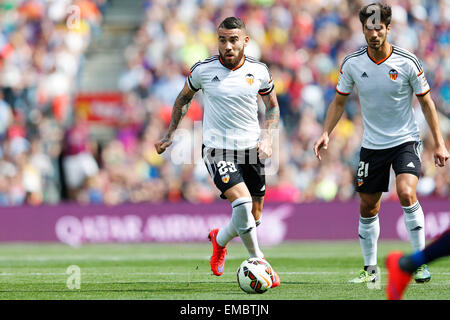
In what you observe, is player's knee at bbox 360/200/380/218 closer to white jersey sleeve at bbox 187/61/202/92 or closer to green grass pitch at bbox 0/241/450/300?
green grass pitch at bbox 0/241/450/300

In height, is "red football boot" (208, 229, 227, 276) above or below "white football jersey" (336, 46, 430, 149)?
below

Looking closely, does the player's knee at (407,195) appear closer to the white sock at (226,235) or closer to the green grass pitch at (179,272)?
the green grass pitch at (179,272)

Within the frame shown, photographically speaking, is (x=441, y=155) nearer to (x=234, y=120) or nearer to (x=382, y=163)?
(x=382, y=163)

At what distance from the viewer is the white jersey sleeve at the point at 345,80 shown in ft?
31.9

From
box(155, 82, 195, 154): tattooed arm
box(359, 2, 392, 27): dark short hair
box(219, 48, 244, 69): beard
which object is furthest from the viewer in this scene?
box(155, 82, 195, 154): tattooed arm

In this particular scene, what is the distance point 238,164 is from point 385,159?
1.53 m

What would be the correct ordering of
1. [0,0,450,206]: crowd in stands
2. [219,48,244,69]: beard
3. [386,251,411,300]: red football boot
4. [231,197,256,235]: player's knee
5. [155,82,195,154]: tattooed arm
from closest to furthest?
[386,251,411,300]: red football boot → [231,197,256,235]: player's knee → [219,48,244,69]: beard → [155,82,195,154]: tattooed arm → [0,0,450,206]: crowd in stands

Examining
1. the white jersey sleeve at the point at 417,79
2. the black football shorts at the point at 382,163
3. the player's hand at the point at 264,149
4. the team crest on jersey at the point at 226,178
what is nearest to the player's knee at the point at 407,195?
the black football shorts at the point at 382,163

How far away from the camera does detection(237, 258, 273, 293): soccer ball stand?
345 inches

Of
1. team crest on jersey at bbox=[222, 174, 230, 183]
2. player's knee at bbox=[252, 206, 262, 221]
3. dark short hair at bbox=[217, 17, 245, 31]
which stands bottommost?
player's knee at bbox=[252, 206, 262, 221]

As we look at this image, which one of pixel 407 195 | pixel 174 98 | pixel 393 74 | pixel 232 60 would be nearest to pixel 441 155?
pixel 407 195

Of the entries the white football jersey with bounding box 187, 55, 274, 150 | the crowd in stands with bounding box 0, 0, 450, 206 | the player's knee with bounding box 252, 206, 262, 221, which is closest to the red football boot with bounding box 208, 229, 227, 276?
the player's knee with bounding box 252, 206, 262, 221

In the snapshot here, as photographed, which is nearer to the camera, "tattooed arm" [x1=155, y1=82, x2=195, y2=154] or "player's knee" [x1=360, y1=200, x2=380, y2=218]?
"player's knee" [x1=360, y1=200, x2=380, y2=218]
